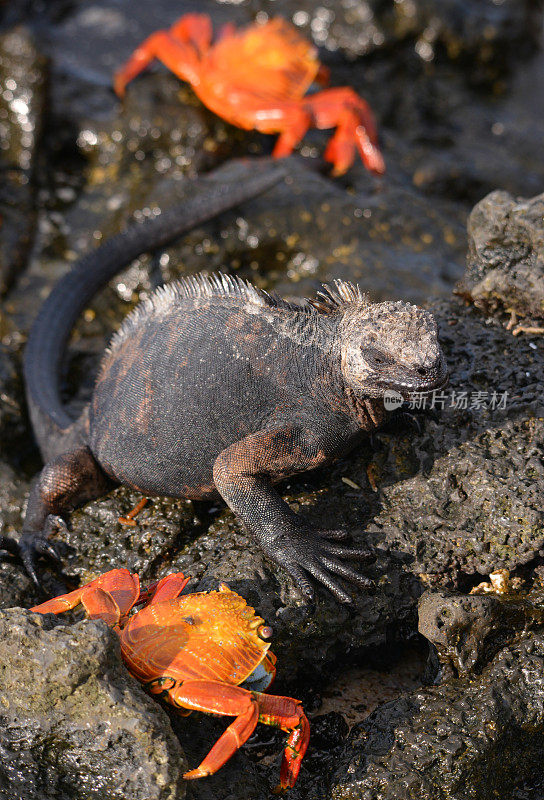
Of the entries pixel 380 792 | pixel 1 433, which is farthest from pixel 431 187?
pixel 380 792

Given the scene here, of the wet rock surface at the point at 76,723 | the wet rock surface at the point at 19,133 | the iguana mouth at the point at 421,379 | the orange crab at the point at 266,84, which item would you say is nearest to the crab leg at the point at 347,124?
the orange crab at the point at 266,84

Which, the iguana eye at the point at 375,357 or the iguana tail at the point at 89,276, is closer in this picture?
the iguana eye at the point at 375,357

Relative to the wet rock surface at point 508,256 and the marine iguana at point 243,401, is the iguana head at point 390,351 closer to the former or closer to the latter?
the marine iguana at point 243,401

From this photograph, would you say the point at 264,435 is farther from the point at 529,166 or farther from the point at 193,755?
the point at 529,166

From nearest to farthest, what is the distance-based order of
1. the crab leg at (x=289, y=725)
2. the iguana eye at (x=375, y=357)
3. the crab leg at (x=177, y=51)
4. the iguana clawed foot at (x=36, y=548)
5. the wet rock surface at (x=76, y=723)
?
the wet rock surface at (x=76, y=723) < the crab leg at (x=289, y=725) < the iguana eye at (x=375, y=357) < the iguana clawed foot at (x=36, y=548) < the crab leg at (x=177, y=51)

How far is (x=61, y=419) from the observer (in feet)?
14.2

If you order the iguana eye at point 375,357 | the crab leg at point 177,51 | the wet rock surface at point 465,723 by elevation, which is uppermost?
the crab leg at point 177,51

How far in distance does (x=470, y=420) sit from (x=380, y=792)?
5.29 feet

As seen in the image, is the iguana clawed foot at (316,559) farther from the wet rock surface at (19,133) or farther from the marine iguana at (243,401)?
the wet rock surface at (19,133)

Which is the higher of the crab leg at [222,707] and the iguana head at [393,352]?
the iguana head at [393,352]

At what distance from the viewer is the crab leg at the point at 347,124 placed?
625 centimetres

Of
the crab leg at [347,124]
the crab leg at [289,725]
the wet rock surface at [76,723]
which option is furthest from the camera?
the crab leg at [347,124]

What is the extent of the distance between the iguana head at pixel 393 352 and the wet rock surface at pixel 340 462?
1.66 ft

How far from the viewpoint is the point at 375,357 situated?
310cm
